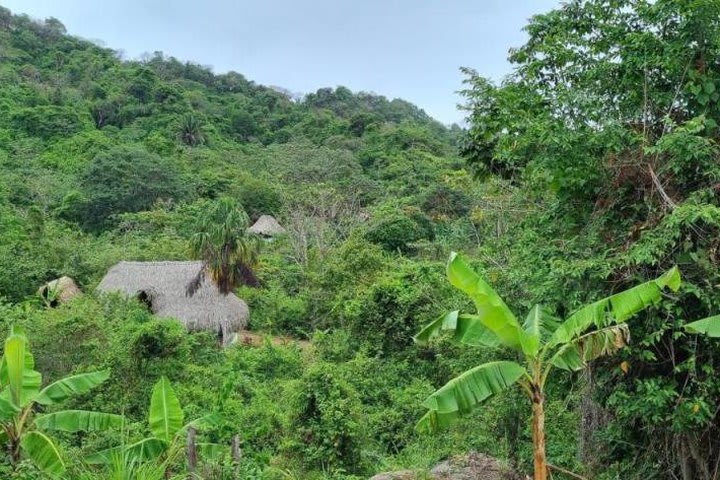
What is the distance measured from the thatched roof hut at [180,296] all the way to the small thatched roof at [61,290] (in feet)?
3.53

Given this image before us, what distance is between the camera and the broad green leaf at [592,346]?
496 centimetres

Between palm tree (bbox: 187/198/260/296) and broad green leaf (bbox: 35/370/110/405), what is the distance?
1053cm

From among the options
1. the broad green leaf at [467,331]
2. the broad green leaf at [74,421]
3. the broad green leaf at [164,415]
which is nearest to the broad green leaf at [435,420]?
the broad green leaf at [467,331]

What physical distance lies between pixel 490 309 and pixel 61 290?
54.6ft

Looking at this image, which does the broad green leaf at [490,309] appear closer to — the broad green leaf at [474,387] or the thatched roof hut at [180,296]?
the broad green leaf at [474,387]

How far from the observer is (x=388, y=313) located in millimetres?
13156

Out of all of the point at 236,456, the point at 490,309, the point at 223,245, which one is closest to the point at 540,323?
the point at 490,309

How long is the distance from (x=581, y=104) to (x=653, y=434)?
11.4 feet

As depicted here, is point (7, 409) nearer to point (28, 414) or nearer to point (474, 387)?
point (28, 414)

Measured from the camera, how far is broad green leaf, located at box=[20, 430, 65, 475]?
5.72 m

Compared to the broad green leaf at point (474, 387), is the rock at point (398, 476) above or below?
below

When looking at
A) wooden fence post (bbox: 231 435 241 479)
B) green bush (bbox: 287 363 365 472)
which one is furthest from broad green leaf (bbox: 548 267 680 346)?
green bush (bbox: 287 363 365 472)

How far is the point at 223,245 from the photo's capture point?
17.5 meters

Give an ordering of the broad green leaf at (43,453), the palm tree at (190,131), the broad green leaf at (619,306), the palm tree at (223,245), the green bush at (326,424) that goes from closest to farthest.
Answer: the broad green leaf at (619,306) → the broad green leaf at (43,453) → the green bush at (326,424) → the palm tree at (223,245) → the palm tree at (190,131)
